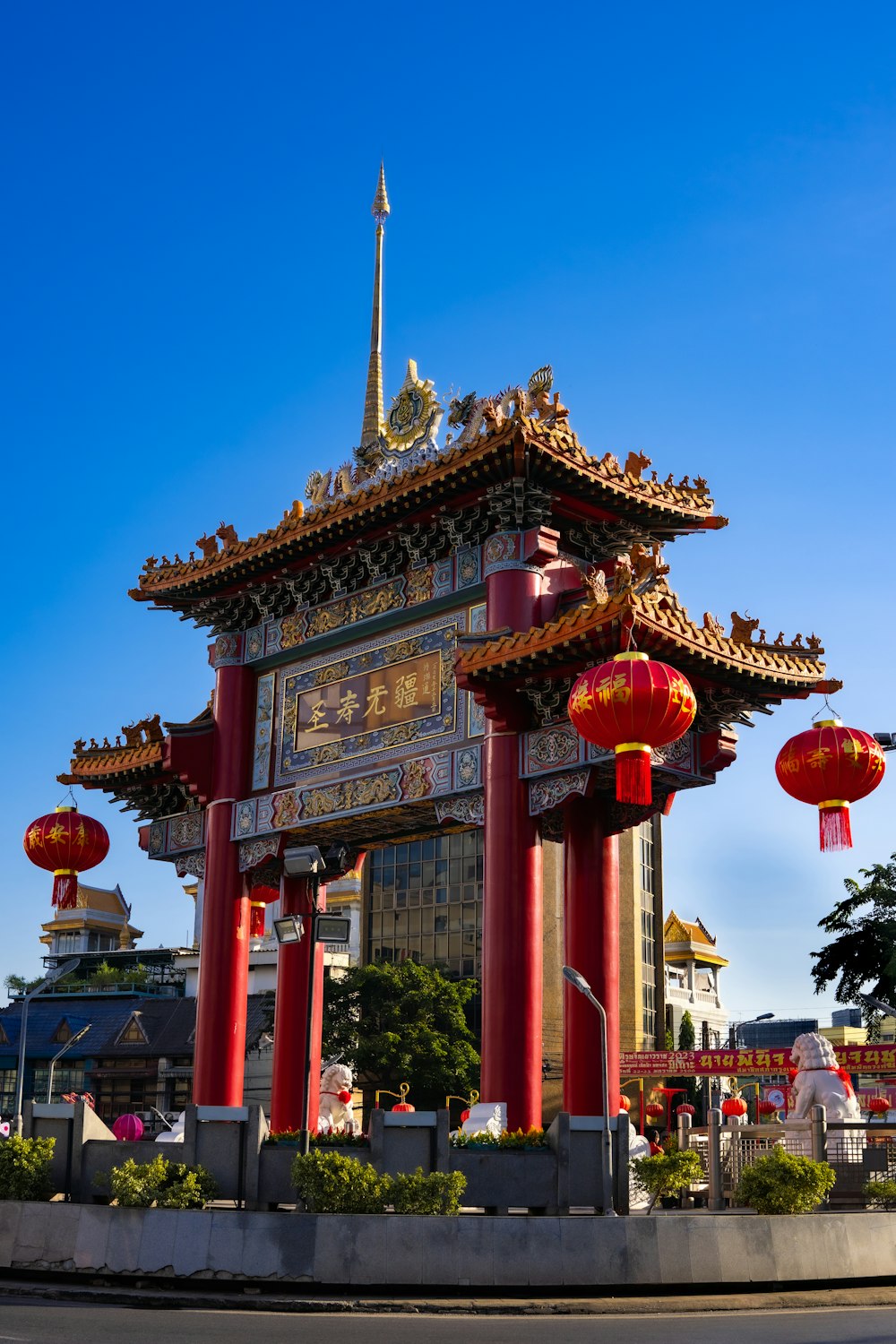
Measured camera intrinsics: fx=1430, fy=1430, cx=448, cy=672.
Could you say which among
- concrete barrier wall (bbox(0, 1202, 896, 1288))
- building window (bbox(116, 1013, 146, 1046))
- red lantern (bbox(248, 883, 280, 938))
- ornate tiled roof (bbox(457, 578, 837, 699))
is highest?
ornate tiled roof (bbox(457, 578, 837, 699))

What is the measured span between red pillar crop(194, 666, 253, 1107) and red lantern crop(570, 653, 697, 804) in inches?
358

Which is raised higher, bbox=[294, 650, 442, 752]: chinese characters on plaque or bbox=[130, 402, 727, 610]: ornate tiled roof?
bbox=[130, 402, 727, 610]: ornate tiled roof

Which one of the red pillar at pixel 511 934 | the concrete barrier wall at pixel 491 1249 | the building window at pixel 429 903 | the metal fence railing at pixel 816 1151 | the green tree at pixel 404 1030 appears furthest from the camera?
the building window at pixel 429 903

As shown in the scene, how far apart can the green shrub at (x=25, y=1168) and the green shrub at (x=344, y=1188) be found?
12.6ft

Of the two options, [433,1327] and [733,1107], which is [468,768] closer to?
[433,1327]

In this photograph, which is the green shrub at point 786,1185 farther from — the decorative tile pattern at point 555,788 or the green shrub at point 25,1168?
the green shrub at point 25,1168

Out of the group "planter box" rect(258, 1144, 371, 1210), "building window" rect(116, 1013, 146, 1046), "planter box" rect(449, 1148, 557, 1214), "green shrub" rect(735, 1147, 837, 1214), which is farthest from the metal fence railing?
"building window" rect(116, 1013, 146, 1046)

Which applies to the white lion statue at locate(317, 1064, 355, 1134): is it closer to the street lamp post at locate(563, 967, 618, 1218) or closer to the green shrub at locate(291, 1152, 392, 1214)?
the street lamp post at locate(563, 967, 618, 1218)

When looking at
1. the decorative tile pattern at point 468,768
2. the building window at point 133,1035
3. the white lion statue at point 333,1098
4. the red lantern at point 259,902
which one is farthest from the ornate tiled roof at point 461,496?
the building window at point 133,1035

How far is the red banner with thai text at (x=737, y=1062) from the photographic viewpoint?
42.5 meters

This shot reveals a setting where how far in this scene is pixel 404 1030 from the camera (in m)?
49.1

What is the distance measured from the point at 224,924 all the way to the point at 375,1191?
970 centimetres

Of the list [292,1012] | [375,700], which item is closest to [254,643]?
[375,700]

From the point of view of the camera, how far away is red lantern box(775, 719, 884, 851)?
1830 centimetres
